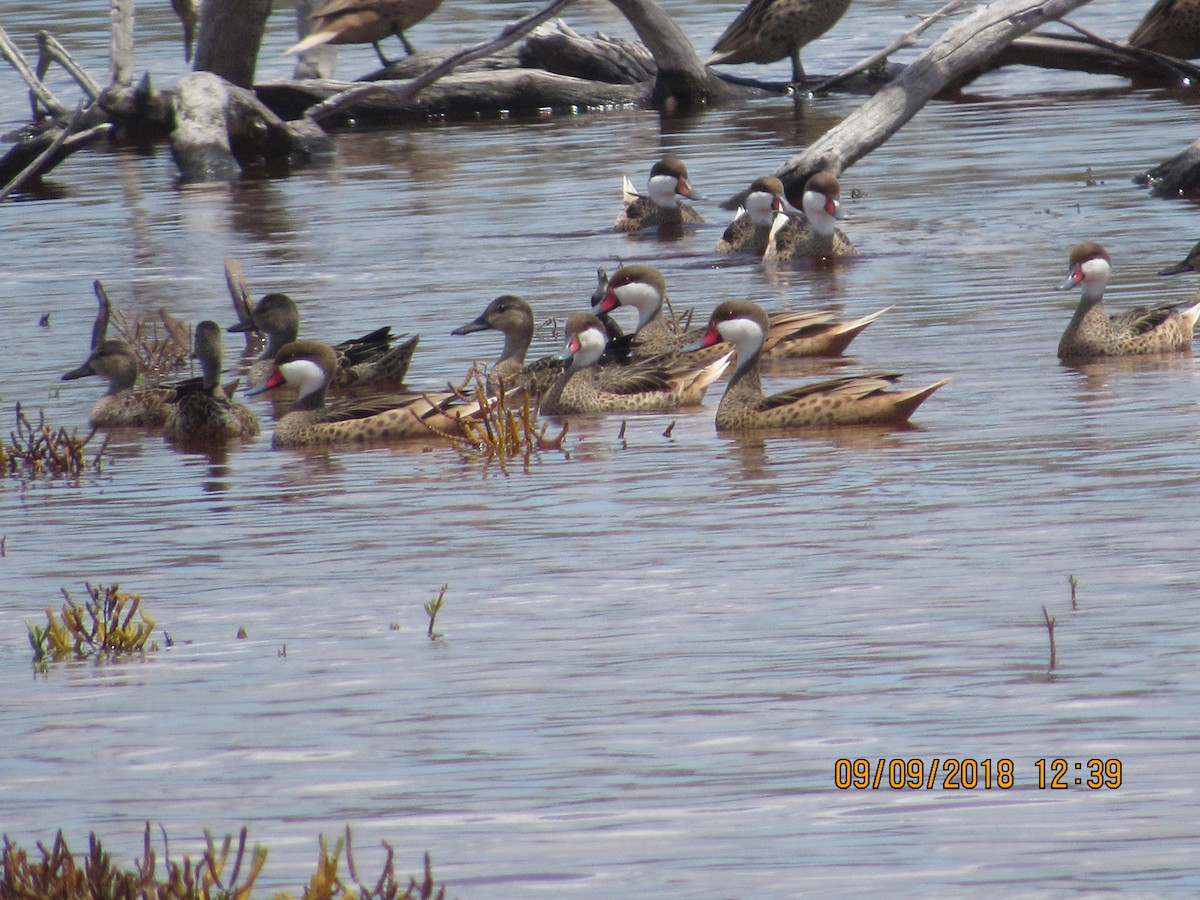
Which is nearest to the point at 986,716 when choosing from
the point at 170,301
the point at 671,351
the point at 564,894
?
the point at 564,894

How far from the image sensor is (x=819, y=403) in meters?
10.8

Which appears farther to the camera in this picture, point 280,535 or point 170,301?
point 170,301

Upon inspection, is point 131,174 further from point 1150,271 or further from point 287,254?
point 1150,271

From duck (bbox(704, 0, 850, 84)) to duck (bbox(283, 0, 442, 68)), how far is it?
12.3 feet

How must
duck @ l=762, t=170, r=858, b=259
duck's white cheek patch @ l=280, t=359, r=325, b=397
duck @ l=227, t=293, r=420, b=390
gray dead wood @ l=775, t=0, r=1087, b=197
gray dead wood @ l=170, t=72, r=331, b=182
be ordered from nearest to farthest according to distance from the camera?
duck's white cheek patch @ l=280, t=359, r=325, b=397 < duck @ l=227, t=293, r=420, b=390 < duck @ l=762, t=170, r=858, b=259 < gray dead wood @ l=775, t=0, r=1087, b=197 < gray dead wood @ l=170, t=72, r=331, b=182

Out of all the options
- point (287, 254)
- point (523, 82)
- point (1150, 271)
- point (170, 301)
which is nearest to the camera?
point (1150, 271)

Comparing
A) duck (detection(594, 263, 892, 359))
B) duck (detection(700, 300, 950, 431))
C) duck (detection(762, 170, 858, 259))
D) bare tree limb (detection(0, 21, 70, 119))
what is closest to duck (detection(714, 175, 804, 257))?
duck (detection(762, 170, 858, 259))

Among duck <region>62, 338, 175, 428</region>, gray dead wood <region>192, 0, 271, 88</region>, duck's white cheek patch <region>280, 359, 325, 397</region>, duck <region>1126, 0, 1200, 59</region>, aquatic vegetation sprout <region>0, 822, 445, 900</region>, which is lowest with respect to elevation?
duck <region>62, 338, 175, 428</region>

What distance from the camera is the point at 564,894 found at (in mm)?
4957

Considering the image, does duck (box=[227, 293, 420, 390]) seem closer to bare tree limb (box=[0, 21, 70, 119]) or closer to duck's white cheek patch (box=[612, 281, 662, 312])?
duck's white cheek patch (box=[612, 281, 662, 312])

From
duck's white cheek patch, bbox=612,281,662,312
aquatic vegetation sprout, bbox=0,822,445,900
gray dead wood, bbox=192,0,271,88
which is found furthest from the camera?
gray dead wood, bbox=192,0,271,88

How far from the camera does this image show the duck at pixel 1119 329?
12234 millimetres

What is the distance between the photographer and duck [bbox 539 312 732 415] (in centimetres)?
1177

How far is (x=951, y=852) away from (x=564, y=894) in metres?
0.86
